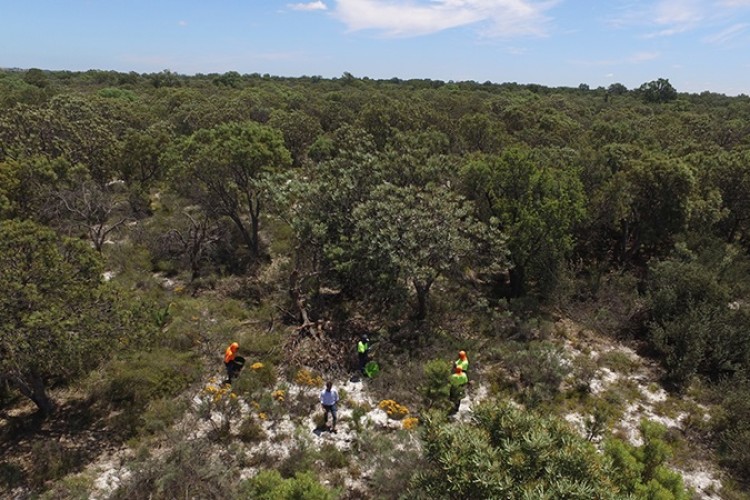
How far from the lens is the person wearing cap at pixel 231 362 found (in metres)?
13.4

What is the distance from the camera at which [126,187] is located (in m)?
27.4

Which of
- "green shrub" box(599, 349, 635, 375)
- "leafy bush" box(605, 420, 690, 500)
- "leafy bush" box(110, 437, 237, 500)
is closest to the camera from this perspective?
"leafy bush" box(605, 420, 690, 500)

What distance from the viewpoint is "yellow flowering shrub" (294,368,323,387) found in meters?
13.7

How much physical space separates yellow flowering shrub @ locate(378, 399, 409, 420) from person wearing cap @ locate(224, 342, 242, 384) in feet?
14.9

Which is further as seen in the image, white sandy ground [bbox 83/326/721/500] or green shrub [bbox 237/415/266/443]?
green shrub [bbox 237/415/266/443]

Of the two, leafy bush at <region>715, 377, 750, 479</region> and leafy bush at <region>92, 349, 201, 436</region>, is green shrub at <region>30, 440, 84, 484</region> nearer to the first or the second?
leafy bush at <region>92, 349, 201, 436</region>

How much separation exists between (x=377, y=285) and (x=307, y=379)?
4.50m

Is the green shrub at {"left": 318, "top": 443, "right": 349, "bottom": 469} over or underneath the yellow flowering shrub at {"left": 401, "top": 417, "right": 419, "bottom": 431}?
underneath

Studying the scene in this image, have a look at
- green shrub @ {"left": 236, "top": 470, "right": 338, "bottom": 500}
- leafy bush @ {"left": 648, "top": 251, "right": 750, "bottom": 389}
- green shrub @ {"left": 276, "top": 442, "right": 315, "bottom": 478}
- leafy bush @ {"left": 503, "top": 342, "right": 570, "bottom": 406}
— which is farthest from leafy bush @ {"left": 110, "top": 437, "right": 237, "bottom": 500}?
leafy bush @ {"left": 648, "top": 251, "right": 750, "bottom": 389}

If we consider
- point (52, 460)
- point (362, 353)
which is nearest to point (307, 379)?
point (362, 353)

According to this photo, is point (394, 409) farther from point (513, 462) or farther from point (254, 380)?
point (513, 462)

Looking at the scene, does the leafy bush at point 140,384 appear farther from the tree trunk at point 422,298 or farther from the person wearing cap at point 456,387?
the tree trunk at point 422,298

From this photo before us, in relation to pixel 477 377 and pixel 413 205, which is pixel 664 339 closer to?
pixel 477 377

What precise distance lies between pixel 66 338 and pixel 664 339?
57.5ft
